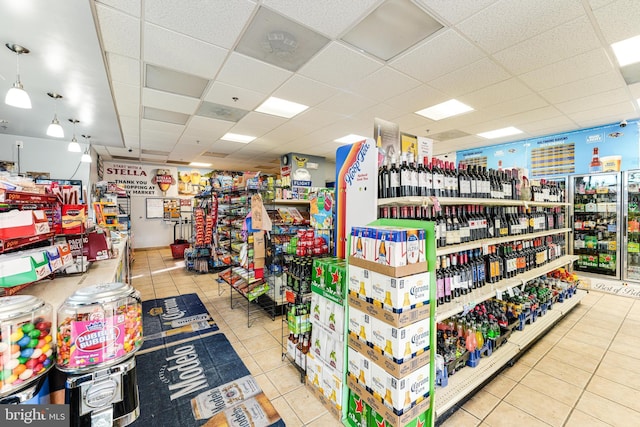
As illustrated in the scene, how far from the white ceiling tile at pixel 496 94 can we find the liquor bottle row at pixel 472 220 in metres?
1.76

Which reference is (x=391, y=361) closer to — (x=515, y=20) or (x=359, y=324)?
(x=359, y=324)

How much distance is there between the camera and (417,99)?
432cm

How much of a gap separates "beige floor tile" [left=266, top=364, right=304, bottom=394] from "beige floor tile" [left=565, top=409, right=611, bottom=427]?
2219mm

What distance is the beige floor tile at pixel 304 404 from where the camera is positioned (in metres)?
2.17

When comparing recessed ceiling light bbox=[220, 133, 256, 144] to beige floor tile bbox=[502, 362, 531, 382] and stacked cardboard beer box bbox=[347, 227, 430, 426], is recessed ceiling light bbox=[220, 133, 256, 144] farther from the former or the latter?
beige floor tile bbox=[502, 362, 531, 382]

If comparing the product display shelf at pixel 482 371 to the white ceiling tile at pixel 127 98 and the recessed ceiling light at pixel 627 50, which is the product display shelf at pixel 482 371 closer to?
the recessed ceiling light at pixel 627 50

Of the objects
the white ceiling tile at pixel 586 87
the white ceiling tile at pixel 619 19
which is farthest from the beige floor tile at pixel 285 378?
the white ceiling tile at pixel 586 87

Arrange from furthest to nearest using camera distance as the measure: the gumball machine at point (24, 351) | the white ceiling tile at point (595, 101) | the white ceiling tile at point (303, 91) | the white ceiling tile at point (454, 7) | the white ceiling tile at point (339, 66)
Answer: the white ceiling tile at point (595, 101), the white ceiling tile at point (303, 91), the white ceiling tile at point (339, 66), the white ceiling tile at point (454, 7), the gumball machine at point (24, 351)

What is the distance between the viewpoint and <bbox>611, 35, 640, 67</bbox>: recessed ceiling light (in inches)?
114

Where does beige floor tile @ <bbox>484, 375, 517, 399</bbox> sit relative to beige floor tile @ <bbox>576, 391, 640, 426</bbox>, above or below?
above

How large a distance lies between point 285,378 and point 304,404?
0.40m

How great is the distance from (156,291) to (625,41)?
7.80 meters

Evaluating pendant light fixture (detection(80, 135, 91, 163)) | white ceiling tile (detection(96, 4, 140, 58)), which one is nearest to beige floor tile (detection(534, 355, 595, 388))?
white ceiling tile (detection(96, 4, 140, 58))

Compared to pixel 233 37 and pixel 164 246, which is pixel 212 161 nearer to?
pixel 164 246
